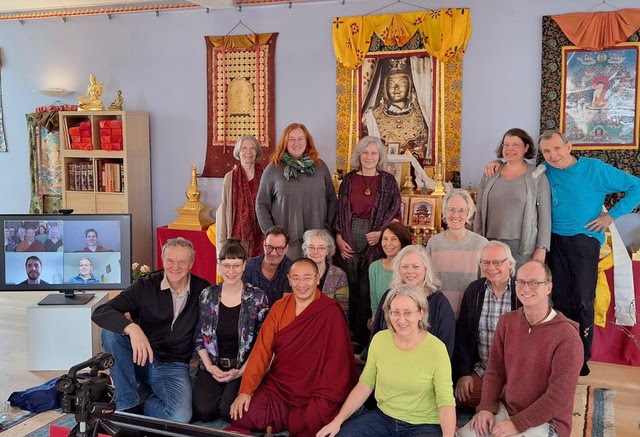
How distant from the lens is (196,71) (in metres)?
5.82

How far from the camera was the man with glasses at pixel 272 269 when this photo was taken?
3621mm

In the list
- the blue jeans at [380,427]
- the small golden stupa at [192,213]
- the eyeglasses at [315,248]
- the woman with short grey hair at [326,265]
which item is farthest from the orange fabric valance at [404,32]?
the blue jeans at [380,427]

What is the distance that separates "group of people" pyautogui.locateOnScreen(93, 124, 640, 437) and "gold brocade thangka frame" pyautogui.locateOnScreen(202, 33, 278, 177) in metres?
1.23

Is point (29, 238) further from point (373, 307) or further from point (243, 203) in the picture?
point (373, 307)

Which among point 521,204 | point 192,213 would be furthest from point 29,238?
point 521,204

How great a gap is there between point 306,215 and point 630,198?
1.92 meters

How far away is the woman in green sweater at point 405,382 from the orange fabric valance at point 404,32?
2.75 meters

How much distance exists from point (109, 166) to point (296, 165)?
2.45 m

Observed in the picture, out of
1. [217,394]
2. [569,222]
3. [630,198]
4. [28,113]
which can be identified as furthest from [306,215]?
[28,113]

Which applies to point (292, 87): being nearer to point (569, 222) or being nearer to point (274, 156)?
point (274, 156)

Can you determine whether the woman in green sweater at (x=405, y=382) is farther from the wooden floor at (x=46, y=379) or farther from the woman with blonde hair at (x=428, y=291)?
the wooden floor at (x=46, y=379)

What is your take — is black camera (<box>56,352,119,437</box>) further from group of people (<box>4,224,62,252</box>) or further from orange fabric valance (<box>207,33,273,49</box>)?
orange fabric valance (<box>207,33,273,49</box>)

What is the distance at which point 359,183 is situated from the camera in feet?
13.3

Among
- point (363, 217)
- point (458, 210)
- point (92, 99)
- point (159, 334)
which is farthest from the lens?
point (92, 99)
